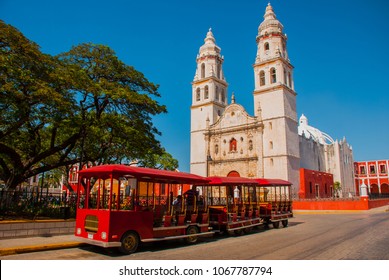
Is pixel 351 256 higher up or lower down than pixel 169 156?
lower down

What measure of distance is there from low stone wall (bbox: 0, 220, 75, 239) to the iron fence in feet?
2.79

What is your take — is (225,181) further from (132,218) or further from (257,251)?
(132,218)

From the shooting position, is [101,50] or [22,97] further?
[101,50]

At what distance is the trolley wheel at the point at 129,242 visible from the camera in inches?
340

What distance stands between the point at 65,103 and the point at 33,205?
428 centimetres

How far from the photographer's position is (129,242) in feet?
29.2

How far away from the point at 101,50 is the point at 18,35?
14.6 feet

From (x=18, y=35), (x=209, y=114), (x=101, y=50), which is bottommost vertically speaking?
(x=18, y=35)

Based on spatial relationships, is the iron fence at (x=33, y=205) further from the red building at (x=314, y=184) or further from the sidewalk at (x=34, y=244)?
the red building at (x=314, y=184)

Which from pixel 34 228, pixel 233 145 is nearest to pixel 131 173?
pixel 34 228

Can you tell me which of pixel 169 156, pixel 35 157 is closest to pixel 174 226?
pixel 35 157

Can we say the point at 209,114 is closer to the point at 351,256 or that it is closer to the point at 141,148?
the point at 141,148

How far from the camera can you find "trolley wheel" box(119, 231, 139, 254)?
8.62 m

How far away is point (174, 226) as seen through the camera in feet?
34.2
